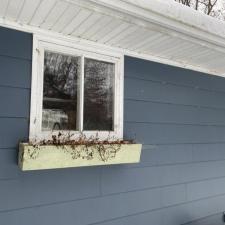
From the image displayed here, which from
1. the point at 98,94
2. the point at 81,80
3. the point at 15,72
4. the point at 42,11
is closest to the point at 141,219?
the point at 98,94

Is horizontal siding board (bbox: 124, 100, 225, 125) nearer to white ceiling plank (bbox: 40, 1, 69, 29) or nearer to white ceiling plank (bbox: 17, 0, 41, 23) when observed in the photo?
white ceiling plank (bbox: 40, 1, 69, 29)

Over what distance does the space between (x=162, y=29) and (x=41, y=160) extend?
1230 millimetres

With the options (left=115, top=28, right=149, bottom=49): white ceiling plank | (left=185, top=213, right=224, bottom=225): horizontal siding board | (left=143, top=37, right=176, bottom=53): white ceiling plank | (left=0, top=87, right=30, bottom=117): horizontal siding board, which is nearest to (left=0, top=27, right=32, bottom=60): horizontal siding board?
(left=0, top=87, right=30, bottom=117): horizontal siding board

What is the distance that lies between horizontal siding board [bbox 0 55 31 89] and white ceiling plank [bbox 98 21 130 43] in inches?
24.2

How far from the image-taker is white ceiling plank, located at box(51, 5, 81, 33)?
191cm

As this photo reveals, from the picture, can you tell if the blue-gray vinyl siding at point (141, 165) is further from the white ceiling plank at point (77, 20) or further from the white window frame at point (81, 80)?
the white ceiling plank at point (77, 20)

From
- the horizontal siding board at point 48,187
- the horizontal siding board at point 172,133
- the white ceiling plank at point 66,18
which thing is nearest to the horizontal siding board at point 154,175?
the horizontal siding board at point 48,187

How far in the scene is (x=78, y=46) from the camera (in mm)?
2406

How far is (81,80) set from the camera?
8.03 feet

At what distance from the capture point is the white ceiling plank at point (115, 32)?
85.4 inches

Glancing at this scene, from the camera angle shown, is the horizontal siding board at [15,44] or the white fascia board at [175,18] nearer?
the white fascia board at [175,18]

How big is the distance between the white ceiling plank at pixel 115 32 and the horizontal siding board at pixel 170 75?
0.34 meters

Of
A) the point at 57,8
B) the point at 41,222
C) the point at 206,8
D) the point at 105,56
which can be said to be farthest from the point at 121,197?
the point at 206,8

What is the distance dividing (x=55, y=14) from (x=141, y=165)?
4.80 feet
